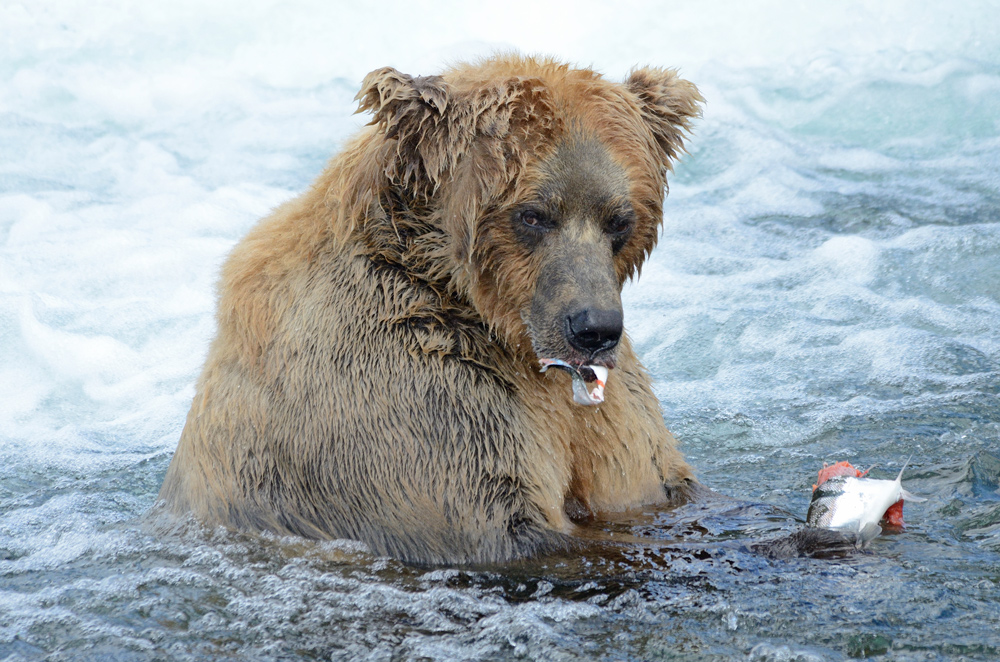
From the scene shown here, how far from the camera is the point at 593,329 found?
376 centimetres

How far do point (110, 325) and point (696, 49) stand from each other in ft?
33.5

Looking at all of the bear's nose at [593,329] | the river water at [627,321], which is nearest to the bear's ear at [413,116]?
the bear's nose at [593,329]

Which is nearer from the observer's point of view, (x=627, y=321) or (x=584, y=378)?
(x=584, y=378)

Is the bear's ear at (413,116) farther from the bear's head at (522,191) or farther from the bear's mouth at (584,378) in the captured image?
the bear's mouth at (584,378)

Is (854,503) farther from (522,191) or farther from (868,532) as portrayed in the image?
(522,191)

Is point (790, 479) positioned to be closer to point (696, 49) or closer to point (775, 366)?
point (775, 366)

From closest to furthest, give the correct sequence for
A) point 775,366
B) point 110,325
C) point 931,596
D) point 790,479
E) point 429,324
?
point 931,596
point 429,324
point 790,479
point 775,366
point 110,325

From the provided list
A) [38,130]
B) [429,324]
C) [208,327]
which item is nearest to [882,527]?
[429,324]

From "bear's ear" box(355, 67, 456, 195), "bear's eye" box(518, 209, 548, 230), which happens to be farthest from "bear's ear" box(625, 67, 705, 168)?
"bear's ear" box(355, 67, 456, 195)

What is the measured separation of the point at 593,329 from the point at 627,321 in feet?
17.6

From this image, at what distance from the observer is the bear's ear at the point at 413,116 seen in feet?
12.8

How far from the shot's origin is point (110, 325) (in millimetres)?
8953

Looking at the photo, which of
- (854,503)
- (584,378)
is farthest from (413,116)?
(854,503)

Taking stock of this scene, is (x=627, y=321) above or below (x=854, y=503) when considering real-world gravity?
above
